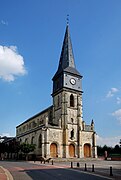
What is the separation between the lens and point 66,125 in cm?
5319

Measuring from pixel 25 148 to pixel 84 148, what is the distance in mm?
14110

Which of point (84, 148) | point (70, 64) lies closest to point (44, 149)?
point (84, 148)

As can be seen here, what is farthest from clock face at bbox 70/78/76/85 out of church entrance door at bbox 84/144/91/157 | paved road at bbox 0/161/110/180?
paved road at bbox 0/161/110/180

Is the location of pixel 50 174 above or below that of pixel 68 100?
below

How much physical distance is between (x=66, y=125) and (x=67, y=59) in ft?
56.7

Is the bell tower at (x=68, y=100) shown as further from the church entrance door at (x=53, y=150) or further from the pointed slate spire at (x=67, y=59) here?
the church entrance door at (x=53, y=150)

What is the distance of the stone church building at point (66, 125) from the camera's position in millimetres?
51312

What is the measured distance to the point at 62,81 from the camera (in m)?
56.7

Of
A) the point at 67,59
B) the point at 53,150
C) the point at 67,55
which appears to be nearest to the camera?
the point at 53,150

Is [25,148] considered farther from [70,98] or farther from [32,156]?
[70,98]

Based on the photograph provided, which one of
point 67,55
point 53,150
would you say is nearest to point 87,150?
point 53,150

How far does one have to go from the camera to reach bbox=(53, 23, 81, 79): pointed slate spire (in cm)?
5869

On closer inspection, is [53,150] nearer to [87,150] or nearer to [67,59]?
[87,150]

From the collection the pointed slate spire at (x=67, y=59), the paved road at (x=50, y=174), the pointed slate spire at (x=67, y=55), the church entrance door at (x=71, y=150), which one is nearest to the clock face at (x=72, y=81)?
the pointed slate spire at (x=67, y=59)
